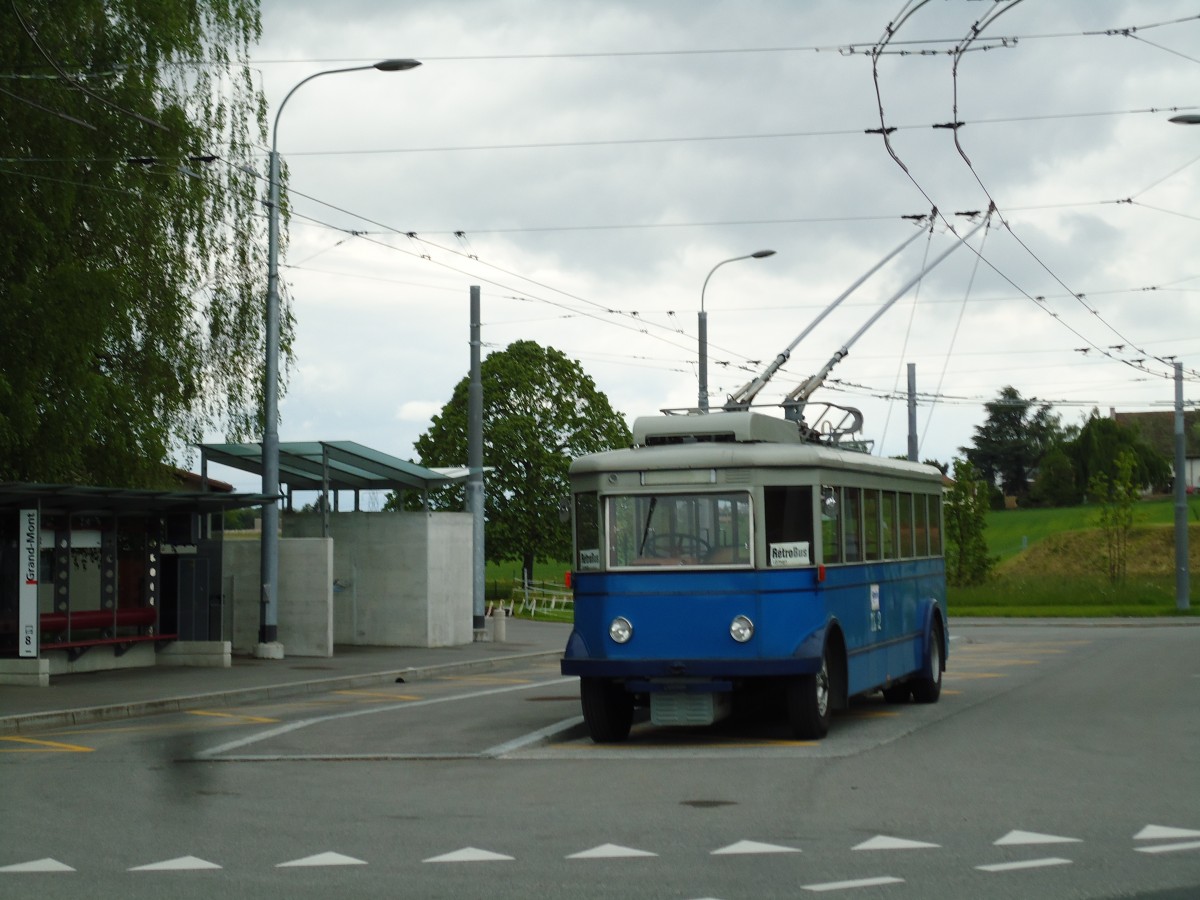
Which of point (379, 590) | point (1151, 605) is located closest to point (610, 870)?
point (379, 590)

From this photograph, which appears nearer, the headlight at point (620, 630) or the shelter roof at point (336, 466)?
the headlight at point (620, 630)

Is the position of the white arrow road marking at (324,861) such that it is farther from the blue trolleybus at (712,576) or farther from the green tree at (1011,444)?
the green tree at (1011,444)

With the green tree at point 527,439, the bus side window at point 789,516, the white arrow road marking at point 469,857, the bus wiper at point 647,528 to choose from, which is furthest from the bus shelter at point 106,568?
the green tree at point 527,439

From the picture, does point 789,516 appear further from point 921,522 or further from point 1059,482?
point 1059,482

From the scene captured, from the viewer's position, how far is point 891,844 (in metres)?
9.38

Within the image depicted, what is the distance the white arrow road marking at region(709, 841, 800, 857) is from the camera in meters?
9.16

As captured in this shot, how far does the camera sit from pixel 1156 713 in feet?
57.7

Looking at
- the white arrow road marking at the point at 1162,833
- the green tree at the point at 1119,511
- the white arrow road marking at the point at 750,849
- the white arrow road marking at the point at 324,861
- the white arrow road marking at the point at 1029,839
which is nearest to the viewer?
the white arrow road marking at the point at 324,861

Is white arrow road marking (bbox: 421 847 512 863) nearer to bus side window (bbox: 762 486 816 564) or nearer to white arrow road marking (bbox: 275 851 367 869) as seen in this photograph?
white arrow road marking (bbox: 275 851 367 869)

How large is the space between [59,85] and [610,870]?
70.2 ft

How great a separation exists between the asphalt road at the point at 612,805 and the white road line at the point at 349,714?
0.31 ft

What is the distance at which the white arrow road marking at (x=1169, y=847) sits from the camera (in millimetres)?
9094

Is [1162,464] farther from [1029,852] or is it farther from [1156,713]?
[1029,852]

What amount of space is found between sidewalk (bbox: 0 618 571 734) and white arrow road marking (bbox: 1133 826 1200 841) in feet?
41.4
